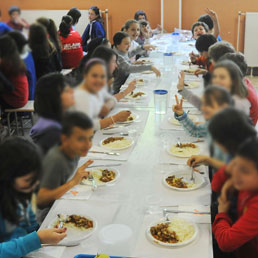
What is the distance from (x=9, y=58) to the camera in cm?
58

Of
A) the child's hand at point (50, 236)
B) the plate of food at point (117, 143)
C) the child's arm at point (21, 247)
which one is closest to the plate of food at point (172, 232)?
the child's hand at point (50, 236)

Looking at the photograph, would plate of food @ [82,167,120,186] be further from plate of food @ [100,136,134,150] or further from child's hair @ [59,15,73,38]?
child's hair @ [59,15,73,38]

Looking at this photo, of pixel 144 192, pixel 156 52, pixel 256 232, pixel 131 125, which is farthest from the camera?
pixel 156 52

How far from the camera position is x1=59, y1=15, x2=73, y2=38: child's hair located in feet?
2.46

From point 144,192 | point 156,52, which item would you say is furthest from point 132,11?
point 144,192

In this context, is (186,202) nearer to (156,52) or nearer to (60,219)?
(60,219)

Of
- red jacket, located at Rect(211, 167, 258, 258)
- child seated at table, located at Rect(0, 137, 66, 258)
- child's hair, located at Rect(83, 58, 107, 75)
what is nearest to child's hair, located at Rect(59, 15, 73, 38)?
child's hair, located at Rect(83, 58, 107, 75)

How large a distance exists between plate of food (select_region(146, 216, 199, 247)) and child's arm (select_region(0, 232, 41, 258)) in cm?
47

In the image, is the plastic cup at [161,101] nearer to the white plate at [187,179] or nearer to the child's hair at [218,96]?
the white plate at [187,179]

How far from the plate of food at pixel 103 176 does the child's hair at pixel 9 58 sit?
1.37 m

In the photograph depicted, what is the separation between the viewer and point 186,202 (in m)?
1.81

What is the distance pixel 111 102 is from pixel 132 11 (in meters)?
6.54

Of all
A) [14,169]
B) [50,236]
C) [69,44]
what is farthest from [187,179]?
[14,169]

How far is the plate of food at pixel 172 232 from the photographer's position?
1518mm
